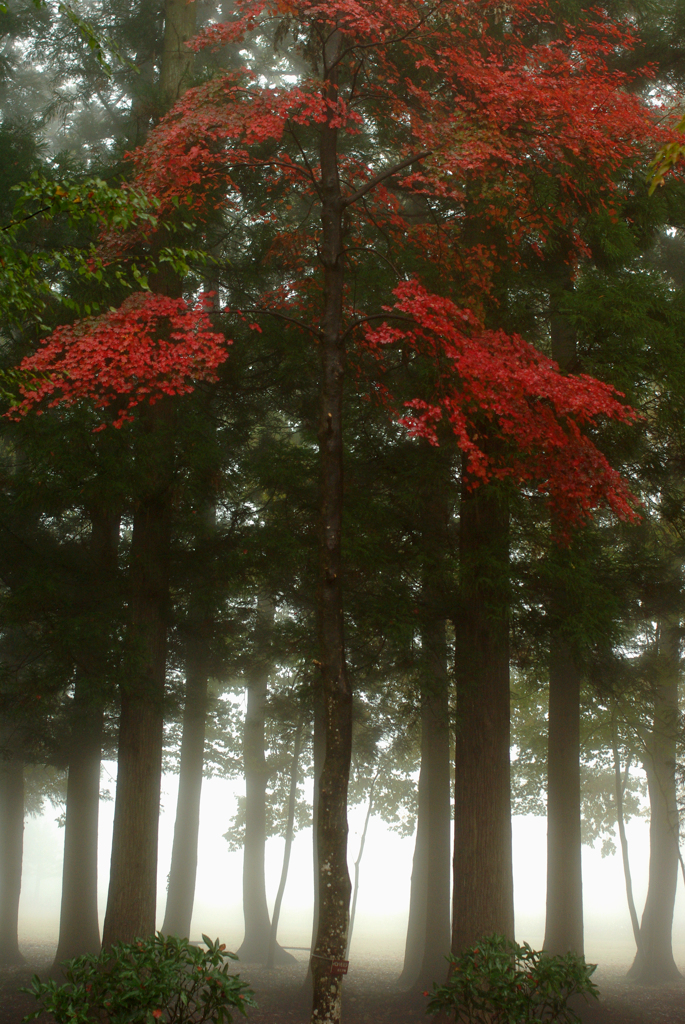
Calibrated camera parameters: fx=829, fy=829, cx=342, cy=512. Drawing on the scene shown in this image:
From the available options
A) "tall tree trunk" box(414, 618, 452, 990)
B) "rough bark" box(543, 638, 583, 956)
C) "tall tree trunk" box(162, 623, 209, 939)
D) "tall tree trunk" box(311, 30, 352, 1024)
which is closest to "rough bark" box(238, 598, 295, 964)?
"tall tree trunk" box(162, 623, 209, 939)

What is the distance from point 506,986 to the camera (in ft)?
22.3

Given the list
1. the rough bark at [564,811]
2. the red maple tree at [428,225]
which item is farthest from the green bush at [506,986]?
the rough bark at [564,811]

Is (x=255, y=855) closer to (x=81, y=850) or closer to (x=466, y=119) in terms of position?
(x=81, y=850)

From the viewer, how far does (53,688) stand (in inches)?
425

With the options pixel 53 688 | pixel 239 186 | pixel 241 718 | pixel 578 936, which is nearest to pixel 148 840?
pixel 53 688

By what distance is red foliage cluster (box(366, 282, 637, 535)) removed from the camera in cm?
688

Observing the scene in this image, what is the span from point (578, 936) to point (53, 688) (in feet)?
27.5

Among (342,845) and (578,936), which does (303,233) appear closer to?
(342,845)

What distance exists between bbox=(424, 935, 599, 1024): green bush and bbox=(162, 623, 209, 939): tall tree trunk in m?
7.10

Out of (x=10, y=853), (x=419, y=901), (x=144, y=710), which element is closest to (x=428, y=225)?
(x=144, y=710)

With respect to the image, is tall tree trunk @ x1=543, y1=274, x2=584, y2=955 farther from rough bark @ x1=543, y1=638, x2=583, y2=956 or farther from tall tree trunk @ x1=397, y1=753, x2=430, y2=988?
tall tree trunk @ x1=397, y1=753, x2=430, y2=988

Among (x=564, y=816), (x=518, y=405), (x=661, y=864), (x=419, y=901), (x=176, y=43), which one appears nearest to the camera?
(x=518, y=405)

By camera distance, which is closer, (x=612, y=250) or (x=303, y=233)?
(x=612, y=250)

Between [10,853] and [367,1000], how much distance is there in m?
8.39
